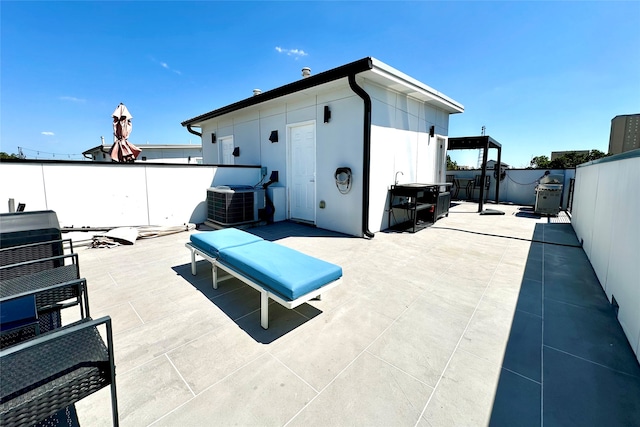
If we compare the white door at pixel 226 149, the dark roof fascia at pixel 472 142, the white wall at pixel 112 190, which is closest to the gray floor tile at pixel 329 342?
the white wall at pixel 112 190

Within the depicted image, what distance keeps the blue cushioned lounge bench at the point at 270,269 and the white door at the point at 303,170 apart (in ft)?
10.9

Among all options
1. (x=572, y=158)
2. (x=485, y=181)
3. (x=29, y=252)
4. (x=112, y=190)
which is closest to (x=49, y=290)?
(x=29, y=252)

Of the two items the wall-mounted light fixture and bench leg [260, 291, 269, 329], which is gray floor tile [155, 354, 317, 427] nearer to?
bench leg [260, 291, 269, 329]

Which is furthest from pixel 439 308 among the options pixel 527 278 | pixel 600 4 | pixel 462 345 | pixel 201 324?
pixel 600 4

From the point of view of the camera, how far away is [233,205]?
18.5 ft

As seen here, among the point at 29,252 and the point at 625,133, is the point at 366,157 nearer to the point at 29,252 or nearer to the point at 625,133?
the point at 625,133

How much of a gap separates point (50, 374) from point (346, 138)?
16.7 ft

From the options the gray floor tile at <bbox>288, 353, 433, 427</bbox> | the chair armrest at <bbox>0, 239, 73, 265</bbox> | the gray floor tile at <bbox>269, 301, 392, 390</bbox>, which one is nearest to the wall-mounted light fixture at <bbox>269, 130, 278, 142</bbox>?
the chair armrest at <bbox>0, 239, 73, 265</bbox>

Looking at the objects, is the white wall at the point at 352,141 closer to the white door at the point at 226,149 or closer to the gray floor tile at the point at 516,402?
the white door at the point at 226,149

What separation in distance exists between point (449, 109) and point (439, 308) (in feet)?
23.7

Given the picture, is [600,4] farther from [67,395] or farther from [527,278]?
[67,395]

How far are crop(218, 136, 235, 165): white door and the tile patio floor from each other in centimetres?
595

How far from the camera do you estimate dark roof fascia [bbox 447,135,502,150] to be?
8.55 meters

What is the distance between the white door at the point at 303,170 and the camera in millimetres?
6102
